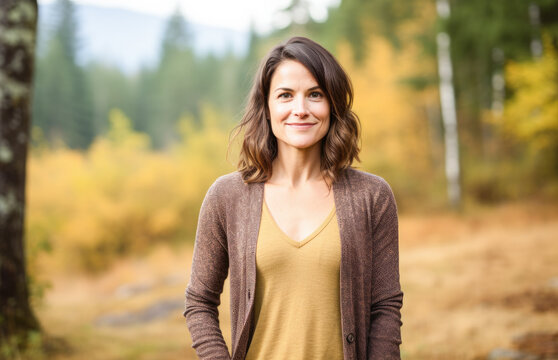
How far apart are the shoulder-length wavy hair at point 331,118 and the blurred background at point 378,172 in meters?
3.40

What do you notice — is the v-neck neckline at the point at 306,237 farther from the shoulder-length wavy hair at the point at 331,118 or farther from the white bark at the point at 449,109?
the white bark at the point at 449,109

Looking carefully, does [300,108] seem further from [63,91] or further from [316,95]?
[63,91]

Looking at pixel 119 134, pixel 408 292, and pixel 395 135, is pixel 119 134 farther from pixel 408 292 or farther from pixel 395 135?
pixel 408 292

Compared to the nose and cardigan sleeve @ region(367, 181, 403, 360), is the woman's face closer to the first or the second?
the nose

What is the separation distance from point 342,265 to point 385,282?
21cm

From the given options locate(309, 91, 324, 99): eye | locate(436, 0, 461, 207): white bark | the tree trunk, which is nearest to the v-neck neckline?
locate(309, 91, 324, 99): eye

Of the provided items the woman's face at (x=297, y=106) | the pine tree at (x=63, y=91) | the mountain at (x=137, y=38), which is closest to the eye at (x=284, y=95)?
the woman's face at (x=297, y=106)

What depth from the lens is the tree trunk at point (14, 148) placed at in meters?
4.18

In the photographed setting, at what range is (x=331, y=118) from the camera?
1873 mm

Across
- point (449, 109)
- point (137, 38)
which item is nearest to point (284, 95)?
point (449, 109)

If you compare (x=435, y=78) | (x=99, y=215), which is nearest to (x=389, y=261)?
(x=435, y=78)

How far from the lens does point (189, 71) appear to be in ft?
99.1

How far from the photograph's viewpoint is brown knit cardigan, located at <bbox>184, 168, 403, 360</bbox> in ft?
5.51

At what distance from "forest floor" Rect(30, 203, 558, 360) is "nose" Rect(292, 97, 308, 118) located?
4095 mm
